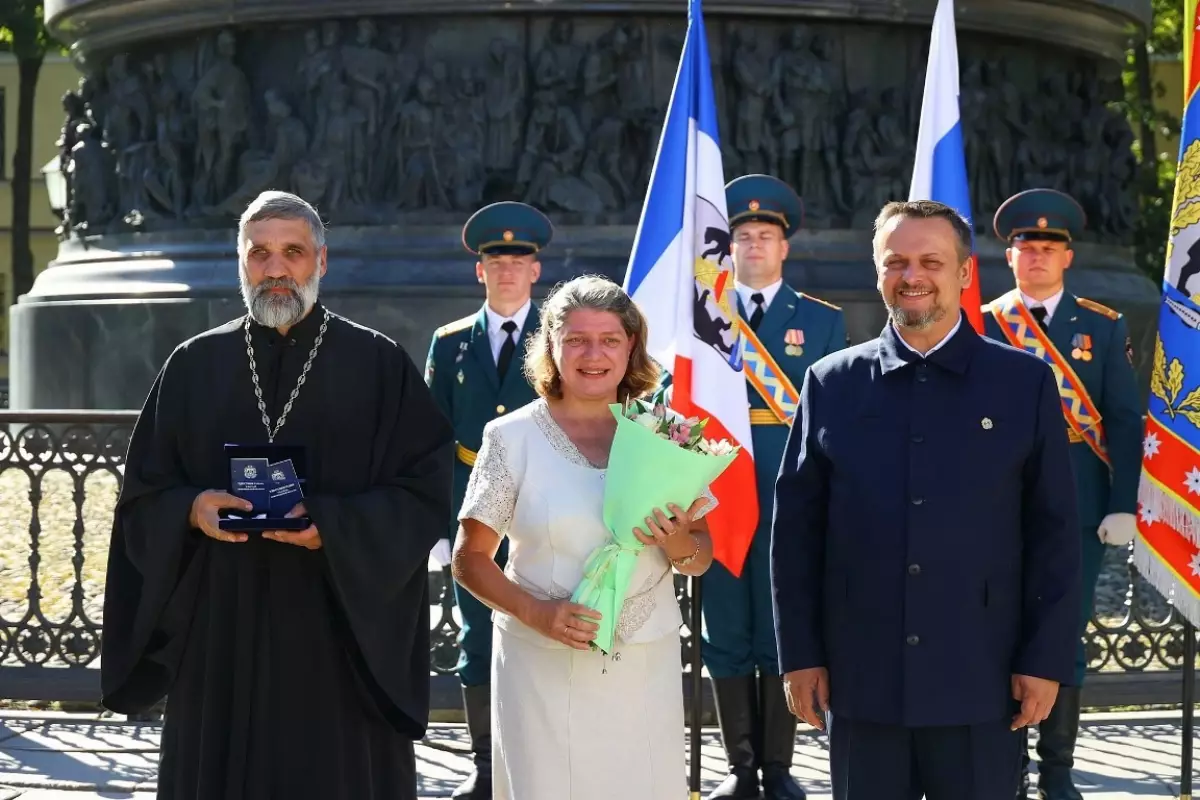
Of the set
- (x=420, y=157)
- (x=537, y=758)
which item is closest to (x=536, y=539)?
(x=537, y=758)

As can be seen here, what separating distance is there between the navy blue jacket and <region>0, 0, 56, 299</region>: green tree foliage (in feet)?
82.4

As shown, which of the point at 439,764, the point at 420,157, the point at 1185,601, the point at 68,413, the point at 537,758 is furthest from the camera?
the point at 420,157

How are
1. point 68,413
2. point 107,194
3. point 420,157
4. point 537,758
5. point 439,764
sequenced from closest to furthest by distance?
point 537,758 → point 439,764 → point 68,413 → point 420,157 → point 107,194

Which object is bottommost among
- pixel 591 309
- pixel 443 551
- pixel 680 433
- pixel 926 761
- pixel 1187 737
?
pixel 1187 737

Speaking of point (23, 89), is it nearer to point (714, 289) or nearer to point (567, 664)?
point (714, 289)

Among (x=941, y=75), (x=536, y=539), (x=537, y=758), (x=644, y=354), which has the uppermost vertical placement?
(x=941, y=75)

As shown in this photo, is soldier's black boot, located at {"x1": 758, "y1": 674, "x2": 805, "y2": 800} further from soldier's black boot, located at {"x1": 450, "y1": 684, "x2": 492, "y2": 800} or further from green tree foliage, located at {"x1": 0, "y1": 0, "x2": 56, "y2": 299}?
green tree foliage, located at {"x1": 0, "y1": 0, "x2": 56, "y2": 299}

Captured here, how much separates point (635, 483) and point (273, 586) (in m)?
1.10

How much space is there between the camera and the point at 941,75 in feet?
19.7

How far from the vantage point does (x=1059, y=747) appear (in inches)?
226

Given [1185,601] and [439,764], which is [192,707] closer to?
[439,764]

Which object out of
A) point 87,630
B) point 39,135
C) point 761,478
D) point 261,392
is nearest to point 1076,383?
point 761,478

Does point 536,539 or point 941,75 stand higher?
point 941,75

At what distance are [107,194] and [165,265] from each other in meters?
1.40
